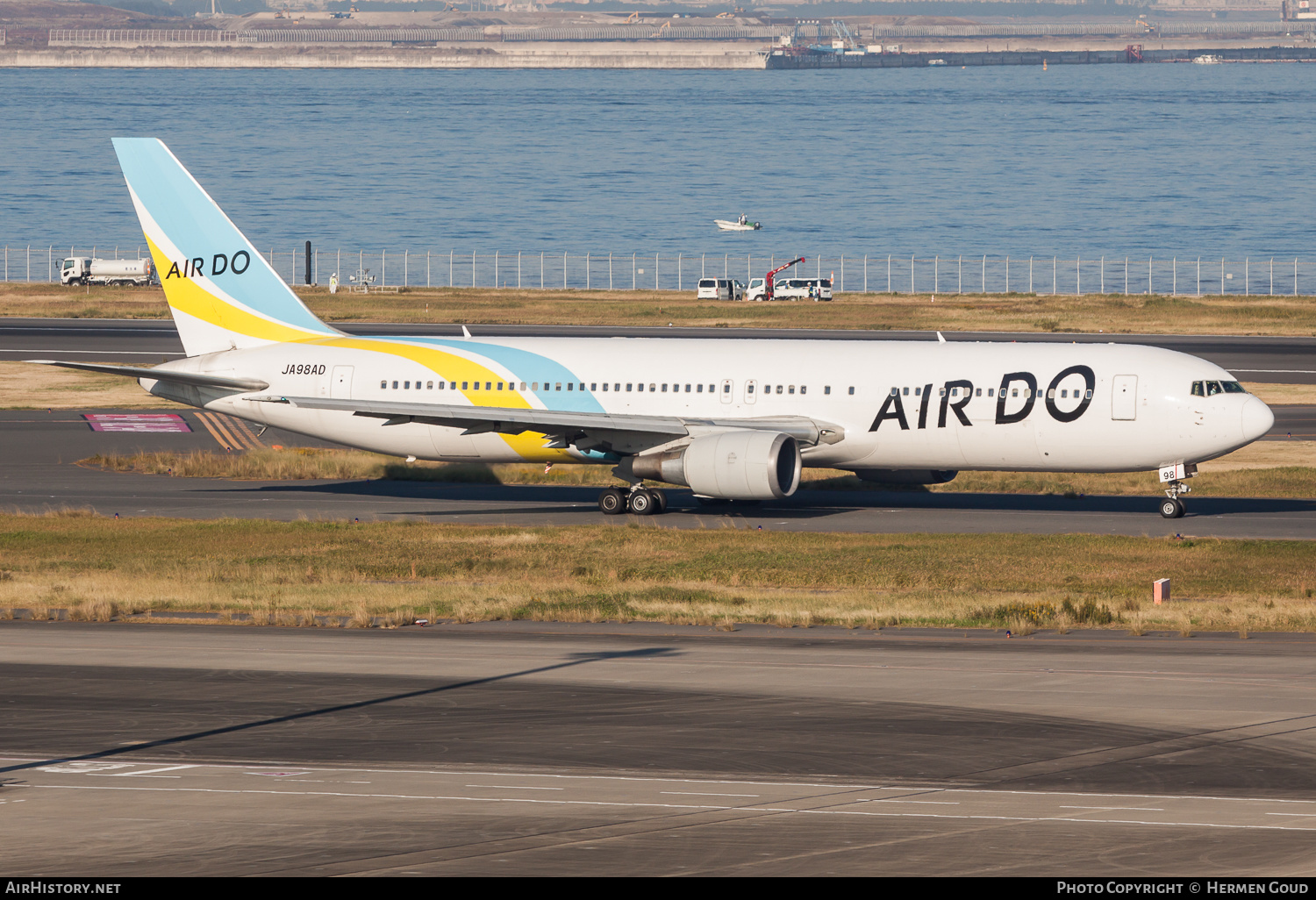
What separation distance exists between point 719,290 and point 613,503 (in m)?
75.9

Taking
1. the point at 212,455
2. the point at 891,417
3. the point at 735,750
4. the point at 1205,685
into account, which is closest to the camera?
the point at 735,750

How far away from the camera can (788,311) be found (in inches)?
4220

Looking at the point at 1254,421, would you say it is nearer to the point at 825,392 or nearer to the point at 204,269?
the point at 825,392

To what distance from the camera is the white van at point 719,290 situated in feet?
404

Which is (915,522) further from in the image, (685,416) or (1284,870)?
(1284,870)

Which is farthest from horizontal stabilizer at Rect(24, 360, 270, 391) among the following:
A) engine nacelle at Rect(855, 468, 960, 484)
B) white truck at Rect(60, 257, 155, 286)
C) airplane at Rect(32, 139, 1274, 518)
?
white truck at Rect(60, 257, 155, 286)

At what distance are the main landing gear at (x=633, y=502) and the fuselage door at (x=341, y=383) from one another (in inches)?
334

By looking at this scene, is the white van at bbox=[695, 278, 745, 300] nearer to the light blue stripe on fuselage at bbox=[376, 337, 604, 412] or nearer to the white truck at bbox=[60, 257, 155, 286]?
the white truck at bbox=[60, 257, 155, 286]

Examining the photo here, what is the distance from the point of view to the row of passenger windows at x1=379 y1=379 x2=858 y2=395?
155 feet

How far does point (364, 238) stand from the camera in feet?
604
